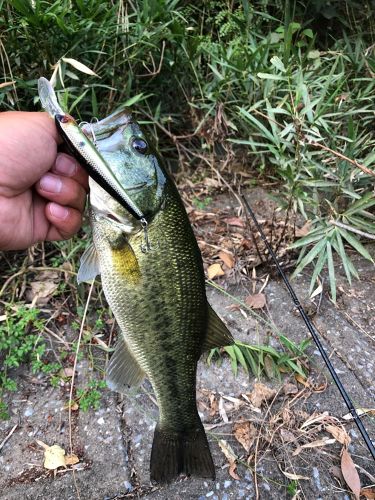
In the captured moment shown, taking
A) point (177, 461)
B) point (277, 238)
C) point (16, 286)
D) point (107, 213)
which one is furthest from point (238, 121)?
point (177, 461)

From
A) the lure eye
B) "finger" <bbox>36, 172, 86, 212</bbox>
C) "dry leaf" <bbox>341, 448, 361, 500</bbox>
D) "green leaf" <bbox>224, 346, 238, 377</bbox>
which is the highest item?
the lure eye

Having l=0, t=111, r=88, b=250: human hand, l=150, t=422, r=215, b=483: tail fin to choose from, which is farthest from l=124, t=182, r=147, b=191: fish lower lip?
l=150, t=422, r=215, b=483: tail fin

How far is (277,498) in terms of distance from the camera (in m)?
2.13

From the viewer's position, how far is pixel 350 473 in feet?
7.09

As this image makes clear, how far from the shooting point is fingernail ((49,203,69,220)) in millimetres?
1937

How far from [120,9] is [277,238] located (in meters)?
1.93

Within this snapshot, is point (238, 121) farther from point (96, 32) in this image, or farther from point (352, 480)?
point (352, 480)

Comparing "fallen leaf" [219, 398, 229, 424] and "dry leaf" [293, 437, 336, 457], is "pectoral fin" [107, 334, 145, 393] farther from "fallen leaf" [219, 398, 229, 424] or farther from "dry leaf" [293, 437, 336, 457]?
"dry leaf" [293, 437, 336, 457]

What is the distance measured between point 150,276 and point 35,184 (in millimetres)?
715

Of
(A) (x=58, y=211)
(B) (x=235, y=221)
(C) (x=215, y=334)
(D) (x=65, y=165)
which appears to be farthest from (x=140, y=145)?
(B) (x=235, y=221)

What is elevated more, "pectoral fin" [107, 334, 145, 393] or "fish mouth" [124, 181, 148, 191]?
"fish mouth" [124, 181, 148, 191]

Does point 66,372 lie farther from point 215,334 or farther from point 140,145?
point 140,145

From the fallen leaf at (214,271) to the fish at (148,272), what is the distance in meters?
1.29

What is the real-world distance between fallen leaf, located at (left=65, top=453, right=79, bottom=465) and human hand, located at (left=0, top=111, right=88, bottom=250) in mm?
1076
